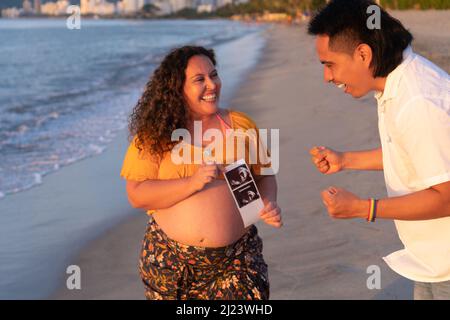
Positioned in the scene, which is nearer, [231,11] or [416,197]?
[416,197]

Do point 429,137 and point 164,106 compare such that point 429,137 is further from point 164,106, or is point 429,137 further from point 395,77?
point 164,106

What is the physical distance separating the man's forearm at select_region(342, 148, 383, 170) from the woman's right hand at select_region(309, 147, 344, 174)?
0.02 m

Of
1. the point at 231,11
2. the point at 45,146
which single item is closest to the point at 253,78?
the point at 45,146

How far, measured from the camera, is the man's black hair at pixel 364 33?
2500 mm

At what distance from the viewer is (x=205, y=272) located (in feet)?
10.8

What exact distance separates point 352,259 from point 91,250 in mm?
2312

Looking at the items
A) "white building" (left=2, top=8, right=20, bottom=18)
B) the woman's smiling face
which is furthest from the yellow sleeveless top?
"white building" (left=2, top=8, right=20, bottom=18)

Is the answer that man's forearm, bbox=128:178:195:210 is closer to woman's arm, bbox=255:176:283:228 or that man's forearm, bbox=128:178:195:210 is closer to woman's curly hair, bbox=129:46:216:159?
woman's curly hair, bbox=129:46:216:159

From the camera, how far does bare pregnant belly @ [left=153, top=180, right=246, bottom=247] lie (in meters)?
3.27

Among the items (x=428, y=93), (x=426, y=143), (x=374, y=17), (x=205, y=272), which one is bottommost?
(x=205, y=272)

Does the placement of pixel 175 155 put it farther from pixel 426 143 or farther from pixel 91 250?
pixel 91 250

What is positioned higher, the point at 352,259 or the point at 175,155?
the point at 175,155

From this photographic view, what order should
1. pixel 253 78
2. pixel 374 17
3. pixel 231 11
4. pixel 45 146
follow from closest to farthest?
pixel 374 17 < pixel 45 146 < pixel 253 78 < pixel 231 11

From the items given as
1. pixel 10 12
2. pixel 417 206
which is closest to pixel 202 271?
pixel 417 206
